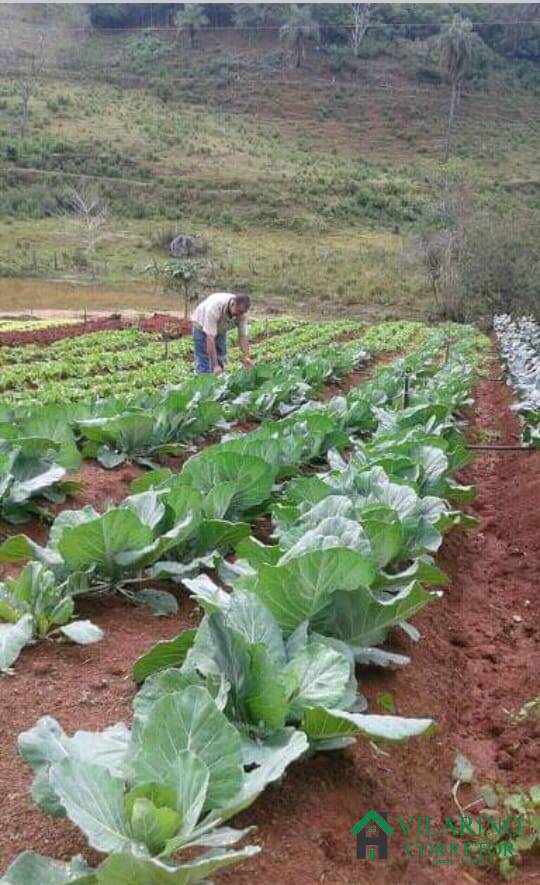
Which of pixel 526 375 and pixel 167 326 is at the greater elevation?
pixel 526 375

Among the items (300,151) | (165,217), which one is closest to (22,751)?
(165,217)

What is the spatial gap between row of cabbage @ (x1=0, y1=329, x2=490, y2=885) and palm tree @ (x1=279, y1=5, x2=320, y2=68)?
354 ft

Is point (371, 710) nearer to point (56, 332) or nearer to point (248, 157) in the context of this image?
point (56, 332)

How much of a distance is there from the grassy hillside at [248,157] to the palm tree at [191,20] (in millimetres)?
1829

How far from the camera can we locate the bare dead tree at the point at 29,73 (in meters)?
69.8

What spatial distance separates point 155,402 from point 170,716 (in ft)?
20.9

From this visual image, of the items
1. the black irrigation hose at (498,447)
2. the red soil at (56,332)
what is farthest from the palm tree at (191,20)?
the black irrigation hose at (498,447)

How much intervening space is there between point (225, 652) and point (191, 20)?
118m

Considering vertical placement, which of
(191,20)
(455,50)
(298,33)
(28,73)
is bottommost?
(28,73)

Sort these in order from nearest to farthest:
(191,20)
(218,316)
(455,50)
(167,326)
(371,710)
→ 1. (371,710)
2. (218,316)
3. (167,326)
4. (455,50)
5. (191,20)

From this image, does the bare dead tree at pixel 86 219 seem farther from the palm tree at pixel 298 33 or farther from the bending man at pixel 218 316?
the palm tree at pixel 298 33

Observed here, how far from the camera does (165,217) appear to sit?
57031 mm

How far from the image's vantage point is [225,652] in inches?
83.9

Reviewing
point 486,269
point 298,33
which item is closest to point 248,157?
point 298,33
